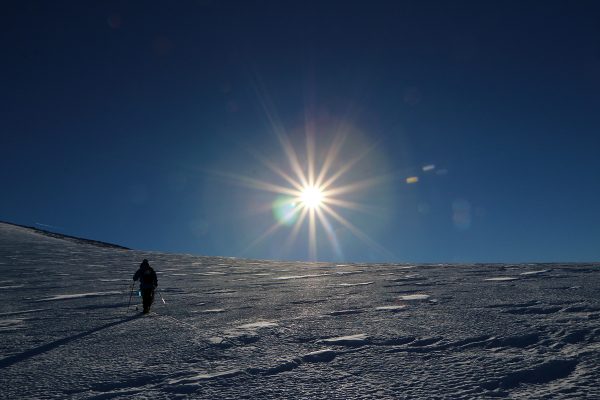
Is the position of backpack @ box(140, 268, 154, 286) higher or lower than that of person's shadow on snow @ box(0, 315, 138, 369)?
higher

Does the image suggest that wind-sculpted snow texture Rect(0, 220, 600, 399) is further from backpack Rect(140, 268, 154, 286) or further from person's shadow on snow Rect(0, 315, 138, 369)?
backpack Rect(140, 268, 154, 286)

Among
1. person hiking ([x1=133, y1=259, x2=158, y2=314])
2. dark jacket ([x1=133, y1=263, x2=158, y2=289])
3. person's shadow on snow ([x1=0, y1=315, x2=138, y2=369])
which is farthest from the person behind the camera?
dark jacket ([x1=133, y1=263, x2=158, y2=289])

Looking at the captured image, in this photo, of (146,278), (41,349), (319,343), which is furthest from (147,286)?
(319,343)

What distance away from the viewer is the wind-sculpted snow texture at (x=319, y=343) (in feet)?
11.1

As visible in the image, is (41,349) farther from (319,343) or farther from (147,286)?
(319,343)

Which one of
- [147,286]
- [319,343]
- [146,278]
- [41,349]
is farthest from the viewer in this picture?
[146,278]

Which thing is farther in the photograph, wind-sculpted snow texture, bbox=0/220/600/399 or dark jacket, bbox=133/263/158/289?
dark jacket, bbox=133/263/158/289

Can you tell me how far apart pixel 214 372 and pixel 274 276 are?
8542 millimetres

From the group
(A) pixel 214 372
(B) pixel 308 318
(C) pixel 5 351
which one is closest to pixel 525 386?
(A) pixel 214 372

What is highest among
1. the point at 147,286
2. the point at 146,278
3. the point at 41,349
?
the point at 146,278

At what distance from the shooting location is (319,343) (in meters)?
4.64

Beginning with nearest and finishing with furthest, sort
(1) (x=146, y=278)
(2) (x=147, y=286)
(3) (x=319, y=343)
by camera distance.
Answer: (3) (x=319, y=343) → (2) (x=147, y=286) → (1) (x=146, y=278)

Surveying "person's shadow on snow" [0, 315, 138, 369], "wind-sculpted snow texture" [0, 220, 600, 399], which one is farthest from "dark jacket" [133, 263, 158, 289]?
"person's shadow on snow" [0, 315, 138, 369]

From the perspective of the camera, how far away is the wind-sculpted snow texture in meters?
3.38
